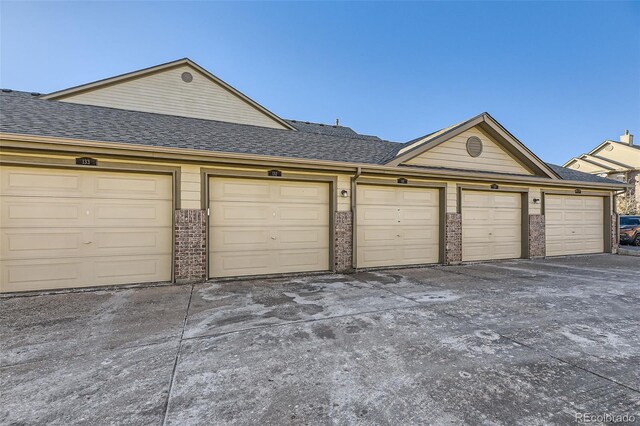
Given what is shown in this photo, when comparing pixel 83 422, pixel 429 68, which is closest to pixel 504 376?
pixel 83 422

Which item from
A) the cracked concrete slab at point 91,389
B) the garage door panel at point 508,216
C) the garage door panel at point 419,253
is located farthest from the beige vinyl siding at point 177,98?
the cracked concrete slab at point 91,389

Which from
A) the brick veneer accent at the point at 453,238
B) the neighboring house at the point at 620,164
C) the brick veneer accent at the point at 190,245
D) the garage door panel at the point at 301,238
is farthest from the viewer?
the neighboring house at the point at 620,164

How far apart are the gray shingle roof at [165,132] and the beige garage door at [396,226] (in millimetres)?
1131

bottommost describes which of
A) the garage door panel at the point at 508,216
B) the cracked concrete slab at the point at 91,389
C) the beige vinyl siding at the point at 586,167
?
the cracked concrete slab at the point at 91,389

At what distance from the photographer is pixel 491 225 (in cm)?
955

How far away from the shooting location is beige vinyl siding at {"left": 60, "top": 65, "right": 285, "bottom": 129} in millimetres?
9773

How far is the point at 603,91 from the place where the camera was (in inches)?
746

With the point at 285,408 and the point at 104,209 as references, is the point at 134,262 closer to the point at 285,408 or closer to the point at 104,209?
the point at 104,209

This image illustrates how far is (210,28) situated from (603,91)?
24.2 metres

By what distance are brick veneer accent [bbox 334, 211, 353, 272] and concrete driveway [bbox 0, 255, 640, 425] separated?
2077 millimetres

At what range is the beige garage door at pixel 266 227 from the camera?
679 cm

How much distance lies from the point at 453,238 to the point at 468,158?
258 centimetres

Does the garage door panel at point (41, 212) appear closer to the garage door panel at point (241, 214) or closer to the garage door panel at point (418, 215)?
the garage door panel at point (241, 214)

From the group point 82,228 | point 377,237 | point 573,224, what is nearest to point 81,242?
point 82,228
